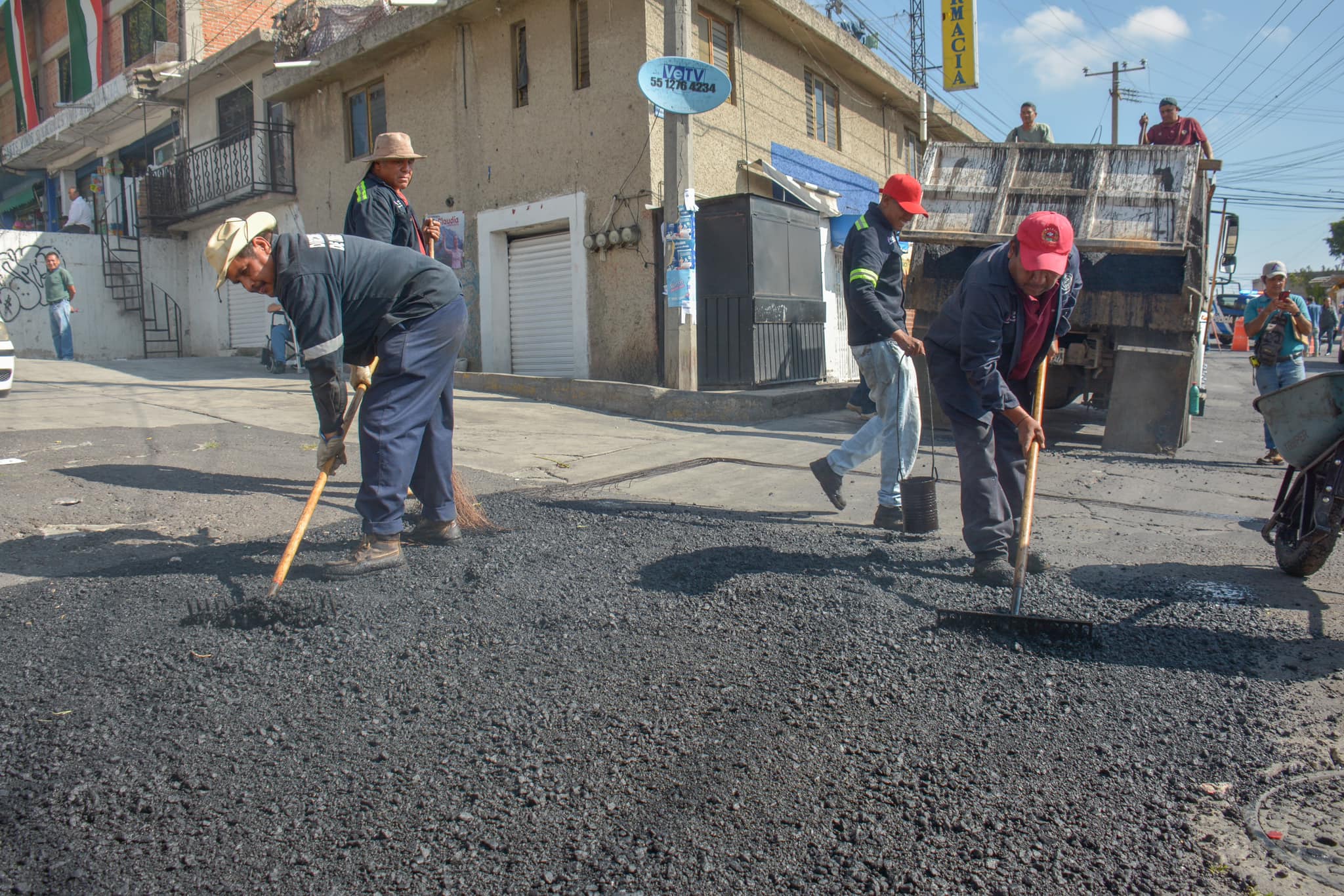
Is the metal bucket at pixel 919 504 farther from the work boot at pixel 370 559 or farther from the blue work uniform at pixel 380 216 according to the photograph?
the blue work uniform at pixel 380 216

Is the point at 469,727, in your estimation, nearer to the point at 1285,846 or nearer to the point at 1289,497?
the point at 1285,846

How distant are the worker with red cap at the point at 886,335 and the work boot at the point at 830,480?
206 mm

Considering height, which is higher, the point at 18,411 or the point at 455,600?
the point at 18,411

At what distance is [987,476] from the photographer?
3771 millimetres

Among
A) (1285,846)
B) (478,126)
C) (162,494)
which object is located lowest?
(1285,846)

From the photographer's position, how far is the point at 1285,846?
6.29 ft

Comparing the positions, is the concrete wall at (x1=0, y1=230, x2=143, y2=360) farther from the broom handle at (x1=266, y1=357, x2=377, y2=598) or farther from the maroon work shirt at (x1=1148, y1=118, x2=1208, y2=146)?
the maroon work shirt at (x1=1148, y1=118, x2=1208, y2=146)

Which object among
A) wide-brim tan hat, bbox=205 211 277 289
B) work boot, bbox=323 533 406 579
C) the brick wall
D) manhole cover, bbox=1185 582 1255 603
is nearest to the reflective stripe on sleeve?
wide-brim tan hat, bbox=205 211 277 289

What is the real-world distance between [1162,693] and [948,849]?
115 centimetres

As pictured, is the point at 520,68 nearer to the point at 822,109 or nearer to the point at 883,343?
the point at 822,109

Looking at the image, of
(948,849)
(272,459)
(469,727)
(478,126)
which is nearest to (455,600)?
(469,727)

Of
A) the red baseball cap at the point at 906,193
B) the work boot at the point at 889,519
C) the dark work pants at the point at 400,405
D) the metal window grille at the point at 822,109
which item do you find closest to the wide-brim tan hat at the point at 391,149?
the dark work pants at the point at 400,405

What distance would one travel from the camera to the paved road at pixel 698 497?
3061 millimetres

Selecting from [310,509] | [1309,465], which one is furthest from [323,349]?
[1309,465]
